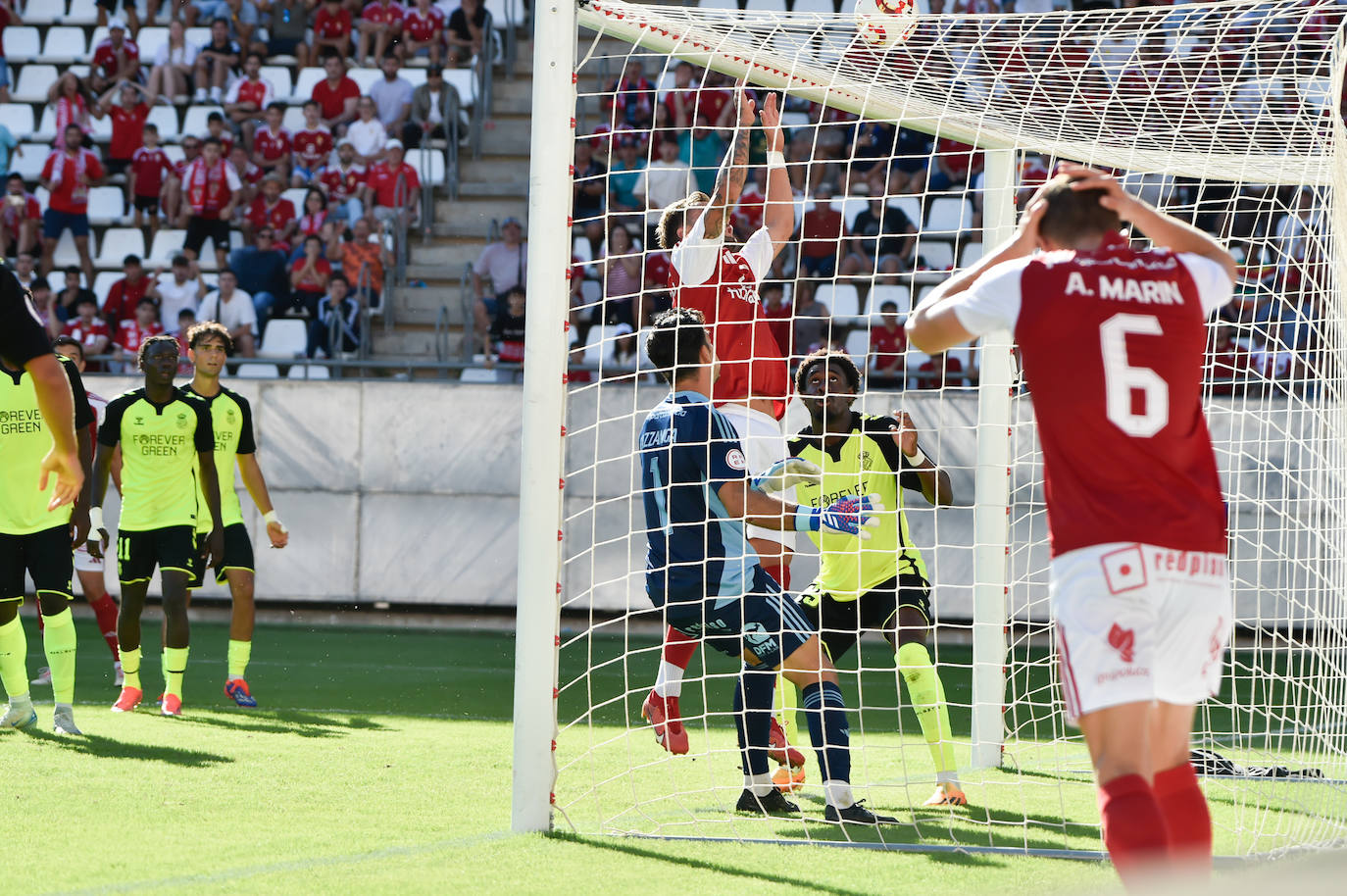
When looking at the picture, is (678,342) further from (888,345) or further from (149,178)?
(149,178)

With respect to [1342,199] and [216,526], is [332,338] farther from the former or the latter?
[1342,199]

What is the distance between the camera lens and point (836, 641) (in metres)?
6.55

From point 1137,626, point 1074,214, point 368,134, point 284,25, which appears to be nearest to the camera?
point 1137,626

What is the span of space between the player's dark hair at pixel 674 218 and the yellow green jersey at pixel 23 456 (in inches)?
125

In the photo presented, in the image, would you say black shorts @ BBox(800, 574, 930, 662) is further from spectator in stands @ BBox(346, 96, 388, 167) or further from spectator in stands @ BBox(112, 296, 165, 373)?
spectator in stands @ BBox(346, 96, 388, 167)

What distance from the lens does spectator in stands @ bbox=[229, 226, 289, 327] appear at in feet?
49.6

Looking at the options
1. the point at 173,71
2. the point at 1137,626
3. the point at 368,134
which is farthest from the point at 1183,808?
the point at 173,71

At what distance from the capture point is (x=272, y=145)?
1684 cm

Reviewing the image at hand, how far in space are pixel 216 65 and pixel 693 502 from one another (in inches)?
555

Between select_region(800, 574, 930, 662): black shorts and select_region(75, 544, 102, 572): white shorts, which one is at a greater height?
select_region(800, 574, 930, 662): black shorts

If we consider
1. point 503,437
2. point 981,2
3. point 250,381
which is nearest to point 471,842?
point 503,437

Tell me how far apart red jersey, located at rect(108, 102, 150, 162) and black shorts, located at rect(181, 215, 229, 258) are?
158 centimetres

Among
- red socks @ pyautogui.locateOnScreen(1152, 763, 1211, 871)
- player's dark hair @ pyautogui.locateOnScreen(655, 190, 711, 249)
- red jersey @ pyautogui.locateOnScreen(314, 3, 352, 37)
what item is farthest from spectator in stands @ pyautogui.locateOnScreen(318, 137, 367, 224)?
red socks @ pyautogui.locateOnScreen(1152, 763, 1211, 871)

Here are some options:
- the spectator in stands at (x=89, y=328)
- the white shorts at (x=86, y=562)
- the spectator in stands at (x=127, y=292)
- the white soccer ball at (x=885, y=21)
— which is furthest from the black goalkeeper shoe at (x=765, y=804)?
the spectator in stands at (x=127, y=292)
